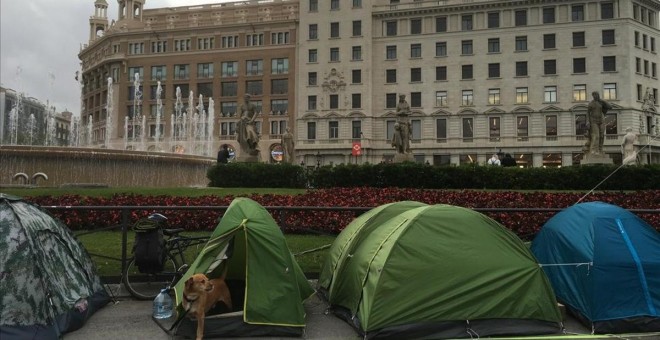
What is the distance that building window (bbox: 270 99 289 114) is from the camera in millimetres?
76375

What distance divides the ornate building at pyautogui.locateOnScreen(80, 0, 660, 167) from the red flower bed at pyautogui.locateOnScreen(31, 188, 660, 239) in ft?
142

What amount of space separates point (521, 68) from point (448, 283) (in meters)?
62.5

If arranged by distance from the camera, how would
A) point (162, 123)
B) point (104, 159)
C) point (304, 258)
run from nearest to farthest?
point (304, 258) → point (104, 159) → point (162, 123)

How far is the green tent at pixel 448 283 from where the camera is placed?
5.89m

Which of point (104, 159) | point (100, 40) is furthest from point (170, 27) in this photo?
point (104, 159)

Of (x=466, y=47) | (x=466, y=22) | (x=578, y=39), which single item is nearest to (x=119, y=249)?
(x=466, y=47)

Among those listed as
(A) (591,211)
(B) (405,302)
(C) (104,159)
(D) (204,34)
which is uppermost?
(D) (204,34)

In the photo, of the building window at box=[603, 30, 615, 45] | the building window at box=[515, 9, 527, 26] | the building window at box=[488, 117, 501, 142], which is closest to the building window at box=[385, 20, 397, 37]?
the building window at box=[515, 9, 527, 26]

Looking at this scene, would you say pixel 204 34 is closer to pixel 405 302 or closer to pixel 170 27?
pixel 170 27

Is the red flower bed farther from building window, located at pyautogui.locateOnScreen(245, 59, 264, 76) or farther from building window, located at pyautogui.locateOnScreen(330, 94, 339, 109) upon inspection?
building window, located at pyautogui.locateOnScreen(245, 59, 264, 76)

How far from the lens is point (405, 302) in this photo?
5902 millimetres

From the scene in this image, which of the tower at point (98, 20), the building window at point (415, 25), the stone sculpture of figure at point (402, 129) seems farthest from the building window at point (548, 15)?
the tower at point (98, 20)

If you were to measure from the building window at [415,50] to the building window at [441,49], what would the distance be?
7.20 feet

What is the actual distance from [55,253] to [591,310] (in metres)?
6.86
